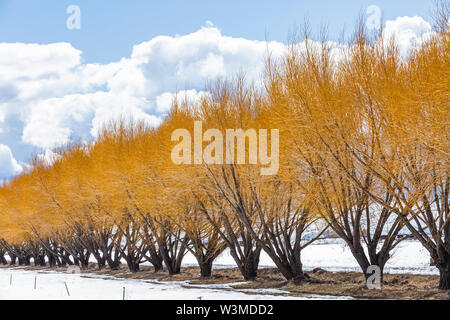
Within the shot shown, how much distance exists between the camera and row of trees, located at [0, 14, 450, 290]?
11961 mm

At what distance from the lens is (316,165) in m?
13.9

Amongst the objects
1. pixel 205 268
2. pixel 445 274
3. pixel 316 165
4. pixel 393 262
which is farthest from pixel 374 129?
pixel 393 262

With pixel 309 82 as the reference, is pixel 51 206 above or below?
below

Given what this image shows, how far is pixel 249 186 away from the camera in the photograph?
15.9 metres

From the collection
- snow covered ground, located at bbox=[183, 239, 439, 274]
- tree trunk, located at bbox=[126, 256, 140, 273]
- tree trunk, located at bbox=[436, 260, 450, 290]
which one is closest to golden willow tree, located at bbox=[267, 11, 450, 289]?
tree trunk, located at bbox=[436, 260, 450, 290]

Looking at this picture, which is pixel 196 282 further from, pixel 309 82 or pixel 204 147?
pixel 309 82

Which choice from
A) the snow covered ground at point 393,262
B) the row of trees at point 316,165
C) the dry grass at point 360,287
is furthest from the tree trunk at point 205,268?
the snow covered ground at point 393,262

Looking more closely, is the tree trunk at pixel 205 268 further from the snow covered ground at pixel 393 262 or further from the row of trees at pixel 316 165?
the snow covered ground at pixel 393 262

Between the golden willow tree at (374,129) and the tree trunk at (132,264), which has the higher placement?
the golden willow tree at (374,129)

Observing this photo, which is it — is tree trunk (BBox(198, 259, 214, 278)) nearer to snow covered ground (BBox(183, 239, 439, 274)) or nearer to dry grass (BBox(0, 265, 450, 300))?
dry grass (BBox(0, 265, 450, 300))

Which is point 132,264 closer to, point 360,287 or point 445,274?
point 360,287

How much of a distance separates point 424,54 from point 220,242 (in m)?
12.4

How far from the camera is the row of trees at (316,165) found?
39.2 ft
